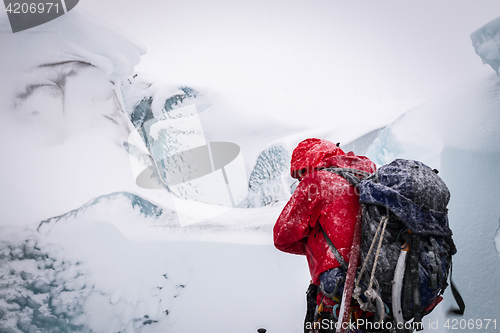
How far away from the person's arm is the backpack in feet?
0.42

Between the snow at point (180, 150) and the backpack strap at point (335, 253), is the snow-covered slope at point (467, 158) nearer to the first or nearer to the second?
the snow at point (180, 150)

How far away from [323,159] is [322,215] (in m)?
0.18

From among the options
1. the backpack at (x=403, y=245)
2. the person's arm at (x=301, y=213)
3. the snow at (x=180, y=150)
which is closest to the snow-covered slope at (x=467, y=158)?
the snow at (x=180, y=150)

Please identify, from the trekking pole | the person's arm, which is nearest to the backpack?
the trekking pole

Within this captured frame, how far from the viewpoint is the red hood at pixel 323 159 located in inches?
34.4

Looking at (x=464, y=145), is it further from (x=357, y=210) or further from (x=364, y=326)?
(x=364, y=326)

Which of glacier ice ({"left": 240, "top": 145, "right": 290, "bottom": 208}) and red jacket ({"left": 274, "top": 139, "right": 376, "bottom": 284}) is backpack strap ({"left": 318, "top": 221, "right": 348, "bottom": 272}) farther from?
glacier ice ({"left": 240, "top": 145, "right": 290, "bottom": 208})

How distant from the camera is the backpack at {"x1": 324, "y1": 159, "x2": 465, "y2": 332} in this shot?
27.3 inches

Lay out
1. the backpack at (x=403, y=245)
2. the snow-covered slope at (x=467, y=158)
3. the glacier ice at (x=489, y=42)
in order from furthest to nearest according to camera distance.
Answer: the glacier ice at (x=489, y=42), the snow-covered slope at (x=467, y=158), the backpack at (x=403, y=245)

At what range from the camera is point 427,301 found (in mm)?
728

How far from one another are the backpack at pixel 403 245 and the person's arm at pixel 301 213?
13 cm

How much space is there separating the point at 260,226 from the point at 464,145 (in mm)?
1148

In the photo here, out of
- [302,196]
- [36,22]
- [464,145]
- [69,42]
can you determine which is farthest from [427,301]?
[36,22]

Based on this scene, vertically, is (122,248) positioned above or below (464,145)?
below
